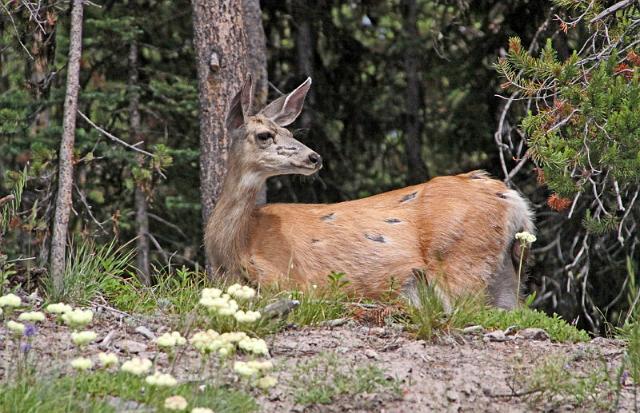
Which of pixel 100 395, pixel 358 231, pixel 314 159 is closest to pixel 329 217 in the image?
pixel 358 231

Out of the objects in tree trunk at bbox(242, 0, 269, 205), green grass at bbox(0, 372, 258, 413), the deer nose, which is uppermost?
tree trunk at bbox(242, 0, 269, 205)

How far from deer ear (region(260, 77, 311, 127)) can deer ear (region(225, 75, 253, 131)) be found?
29 centimetres

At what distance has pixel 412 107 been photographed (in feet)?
50.3

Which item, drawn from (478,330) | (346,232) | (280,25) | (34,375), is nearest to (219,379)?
(34,375)

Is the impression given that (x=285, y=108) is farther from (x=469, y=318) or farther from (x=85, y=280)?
(x=469, y=318)

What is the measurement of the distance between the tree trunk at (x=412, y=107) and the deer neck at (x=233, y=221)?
6.02 meters

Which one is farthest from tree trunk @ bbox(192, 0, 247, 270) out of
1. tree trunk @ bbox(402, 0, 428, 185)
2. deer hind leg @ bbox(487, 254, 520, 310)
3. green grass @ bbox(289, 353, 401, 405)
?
green grass @ bbox(289, 353, 401, 405)

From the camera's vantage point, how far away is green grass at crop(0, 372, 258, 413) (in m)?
5.15

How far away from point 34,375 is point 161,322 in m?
1.52

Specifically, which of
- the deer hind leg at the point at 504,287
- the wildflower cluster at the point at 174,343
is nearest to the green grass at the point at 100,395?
the wildflower cluster at the point at 174,343

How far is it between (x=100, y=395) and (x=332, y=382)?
119cm

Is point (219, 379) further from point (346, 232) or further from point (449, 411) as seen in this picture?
point (346, 232)

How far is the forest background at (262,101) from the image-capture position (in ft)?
35.2

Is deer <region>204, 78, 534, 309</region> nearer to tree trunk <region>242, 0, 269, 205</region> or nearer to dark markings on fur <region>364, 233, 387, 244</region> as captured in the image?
dark markings on fur <region>364, 233, 387, 244</region>
